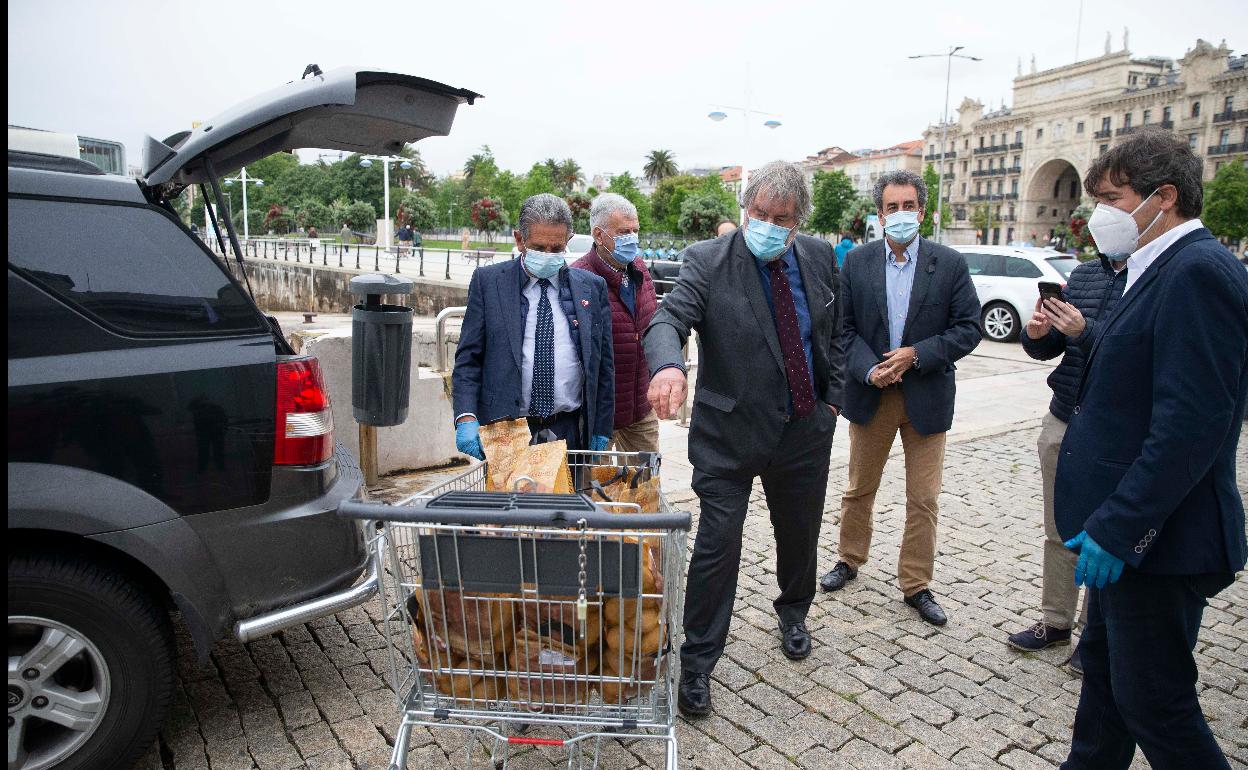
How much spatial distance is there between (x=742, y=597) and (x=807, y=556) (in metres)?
0.84

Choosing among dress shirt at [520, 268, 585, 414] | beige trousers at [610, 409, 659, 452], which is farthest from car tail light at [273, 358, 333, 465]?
beige trousers at [610, 409, 659, 452]

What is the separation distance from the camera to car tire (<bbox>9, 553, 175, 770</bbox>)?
255cm

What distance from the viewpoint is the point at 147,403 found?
8.84 feet

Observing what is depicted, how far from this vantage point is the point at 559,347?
363 cm

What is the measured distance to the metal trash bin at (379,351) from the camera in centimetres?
473

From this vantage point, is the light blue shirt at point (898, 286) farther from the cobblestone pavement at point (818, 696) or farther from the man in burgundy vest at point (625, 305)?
the cobblestone pavement at point (818, 696)

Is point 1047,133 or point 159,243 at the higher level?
point 1047,133

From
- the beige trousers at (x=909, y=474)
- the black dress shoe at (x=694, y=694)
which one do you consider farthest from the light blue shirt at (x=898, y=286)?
the black dress shoe at (x=694, y=694)

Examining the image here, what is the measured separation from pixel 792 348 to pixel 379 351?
2529 millimetres

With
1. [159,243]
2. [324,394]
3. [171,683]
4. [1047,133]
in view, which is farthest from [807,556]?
[1047,133]

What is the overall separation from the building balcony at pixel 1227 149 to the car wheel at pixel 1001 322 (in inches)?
3077

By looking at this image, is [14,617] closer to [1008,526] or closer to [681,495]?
[681,495]

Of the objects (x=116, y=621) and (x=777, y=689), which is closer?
(x=116, y=621)

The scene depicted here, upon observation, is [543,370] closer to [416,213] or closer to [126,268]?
[126,268]
